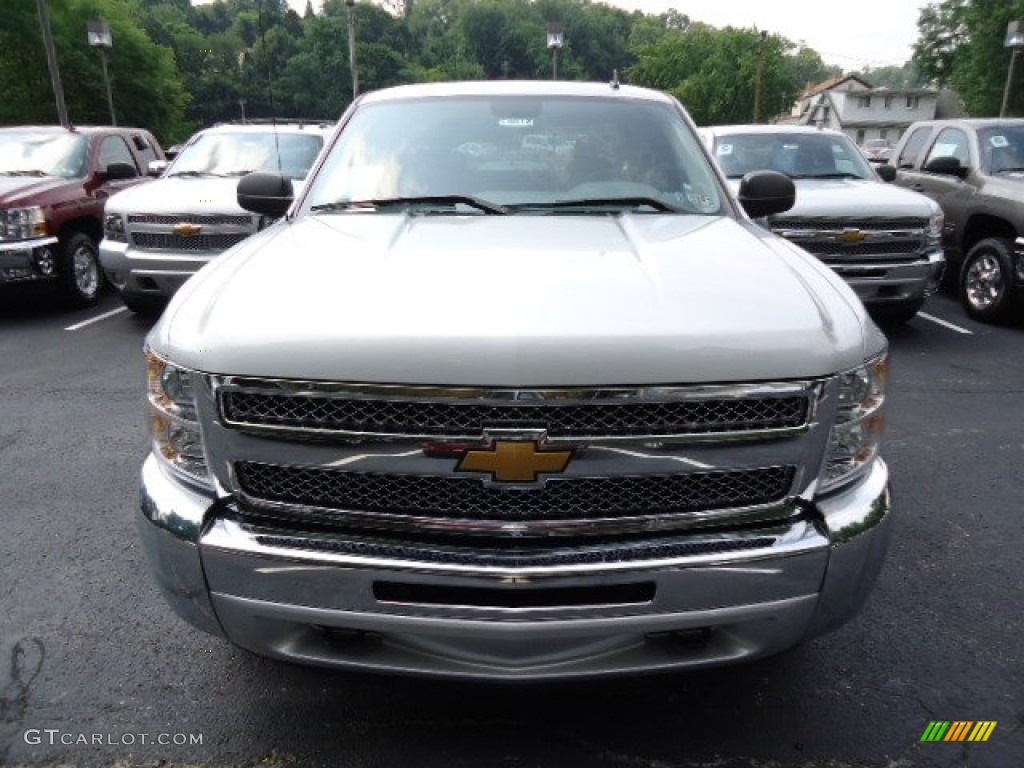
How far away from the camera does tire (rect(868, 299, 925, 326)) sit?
23.8ft

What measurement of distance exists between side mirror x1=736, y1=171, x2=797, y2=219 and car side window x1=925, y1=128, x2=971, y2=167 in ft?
19.3

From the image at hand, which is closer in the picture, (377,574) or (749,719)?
(377,574)

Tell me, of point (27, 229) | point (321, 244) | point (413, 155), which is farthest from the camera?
point (27, 229)

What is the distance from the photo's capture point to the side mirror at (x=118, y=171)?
28.6 ft

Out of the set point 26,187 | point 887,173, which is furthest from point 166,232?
point 887,173

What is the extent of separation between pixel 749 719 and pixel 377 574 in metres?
1.35

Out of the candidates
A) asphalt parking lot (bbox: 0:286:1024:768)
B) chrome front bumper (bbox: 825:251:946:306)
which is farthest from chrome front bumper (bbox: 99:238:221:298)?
chrome front bumper (bbox: 825:251:946:306)

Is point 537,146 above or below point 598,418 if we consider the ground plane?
above

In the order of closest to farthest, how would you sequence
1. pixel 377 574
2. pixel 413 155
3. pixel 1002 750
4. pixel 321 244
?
pixel 377 574, pixel 1002 750, pixel 321 244, pixel 413 155

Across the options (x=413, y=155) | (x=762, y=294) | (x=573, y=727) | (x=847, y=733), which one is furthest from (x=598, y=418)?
(x=413, y=155)

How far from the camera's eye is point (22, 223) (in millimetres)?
7809

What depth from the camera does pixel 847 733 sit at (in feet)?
8.23

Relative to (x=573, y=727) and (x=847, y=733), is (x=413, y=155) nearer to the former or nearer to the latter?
(x=573, y=727)

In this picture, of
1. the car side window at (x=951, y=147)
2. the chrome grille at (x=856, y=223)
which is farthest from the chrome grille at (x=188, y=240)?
the car side window at (x=951, y=147)
